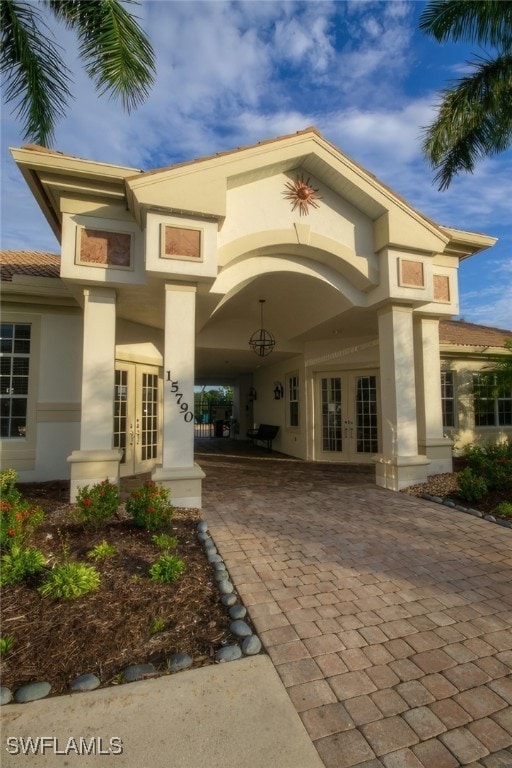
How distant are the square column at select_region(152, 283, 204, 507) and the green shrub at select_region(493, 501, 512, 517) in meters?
4.38

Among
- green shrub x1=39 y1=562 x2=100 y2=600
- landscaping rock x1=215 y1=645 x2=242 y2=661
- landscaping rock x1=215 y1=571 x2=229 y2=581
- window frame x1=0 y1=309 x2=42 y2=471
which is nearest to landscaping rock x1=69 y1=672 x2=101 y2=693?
landscaping rock x1=215 y1=645 x2=242 y2=661

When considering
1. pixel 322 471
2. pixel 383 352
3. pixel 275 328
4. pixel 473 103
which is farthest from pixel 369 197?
pixel 322 471

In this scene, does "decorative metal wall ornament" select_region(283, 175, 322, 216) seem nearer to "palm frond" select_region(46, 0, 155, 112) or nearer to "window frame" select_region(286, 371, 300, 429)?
"palm frond" select_region(46, 0, 155, 112)

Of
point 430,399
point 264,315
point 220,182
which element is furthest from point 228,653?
point 264,315

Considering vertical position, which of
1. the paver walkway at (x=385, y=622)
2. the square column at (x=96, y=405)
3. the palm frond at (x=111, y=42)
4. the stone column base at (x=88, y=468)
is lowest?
the paver walkway at (x=385, y=622)

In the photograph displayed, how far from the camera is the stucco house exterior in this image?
19.2 feet

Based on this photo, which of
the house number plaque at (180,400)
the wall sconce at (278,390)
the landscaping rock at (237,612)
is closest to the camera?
the landscaping rock at (237,612)

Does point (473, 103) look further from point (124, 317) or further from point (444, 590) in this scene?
point (444, 590)

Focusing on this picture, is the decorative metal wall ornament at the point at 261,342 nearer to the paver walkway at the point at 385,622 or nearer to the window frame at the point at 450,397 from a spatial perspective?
the window frame at the point at 450,397

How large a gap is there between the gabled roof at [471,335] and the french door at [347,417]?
3077 millimetres

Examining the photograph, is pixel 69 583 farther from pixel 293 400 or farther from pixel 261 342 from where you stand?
pixel 293 400

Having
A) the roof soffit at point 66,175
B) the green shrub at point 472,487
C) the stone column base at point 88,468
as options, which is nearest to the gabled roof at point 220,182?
the roof soffit at point 66,175

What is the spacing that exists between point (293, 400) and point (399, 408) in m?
5.88

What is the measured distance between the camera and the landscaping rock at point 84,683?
2.26 meters
